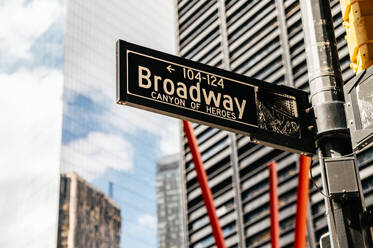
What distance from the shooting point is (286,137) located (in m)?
6.20

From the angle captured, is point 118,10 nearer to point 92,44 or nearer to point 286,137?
point 92,44

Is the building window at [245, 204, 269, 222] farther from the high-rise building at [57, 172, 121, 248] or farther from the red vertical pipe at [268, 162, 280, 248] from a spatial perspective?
the red vertical pipe at [268, 162, 280, 248]

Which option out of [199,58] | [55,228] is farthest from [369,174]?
[55,228]

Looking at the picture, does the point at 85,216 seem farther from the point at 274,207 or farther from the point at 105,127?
the point at 274,207

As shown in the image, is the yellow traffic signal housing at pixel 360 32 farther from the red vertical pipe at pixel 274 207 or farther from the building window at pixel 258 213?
the building window at pixel 258 213

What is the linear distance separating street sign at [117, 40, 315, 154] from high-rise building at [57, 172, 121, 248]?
382 feet

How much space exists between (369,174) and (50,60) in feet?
299

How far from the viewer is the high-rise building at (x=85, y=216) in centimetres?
12138

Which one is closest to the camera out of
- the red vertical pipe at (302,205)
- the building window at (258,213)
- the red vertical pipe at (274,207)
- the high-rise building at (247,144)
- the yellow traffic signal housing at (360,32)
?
the yellow traffic signal housing at (360,32)

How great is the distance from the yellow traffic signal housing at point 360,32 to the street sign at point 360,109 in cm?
25

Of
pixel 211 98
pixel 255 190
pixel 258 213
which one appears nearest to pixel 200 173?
pixel 211 98

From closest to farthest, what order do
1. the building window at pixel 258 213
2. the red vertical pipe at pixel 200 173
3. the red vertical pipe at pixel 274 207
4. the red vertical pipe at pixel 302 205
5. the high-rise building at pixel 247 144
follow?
the red vertical pipe at pixel 302 205 < the red vertical pipe at pixel 200 173 < the red vertical pipe at pixel 274 207 < the high-rise building at pixel 247 144 < the building window at pixel 258 213

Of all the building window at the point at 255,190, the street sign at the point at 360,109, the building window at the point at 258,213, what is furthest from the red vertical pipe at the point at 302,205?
the building window at the point at 255,190

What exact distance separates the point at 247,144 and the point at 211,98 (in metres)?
91.8
